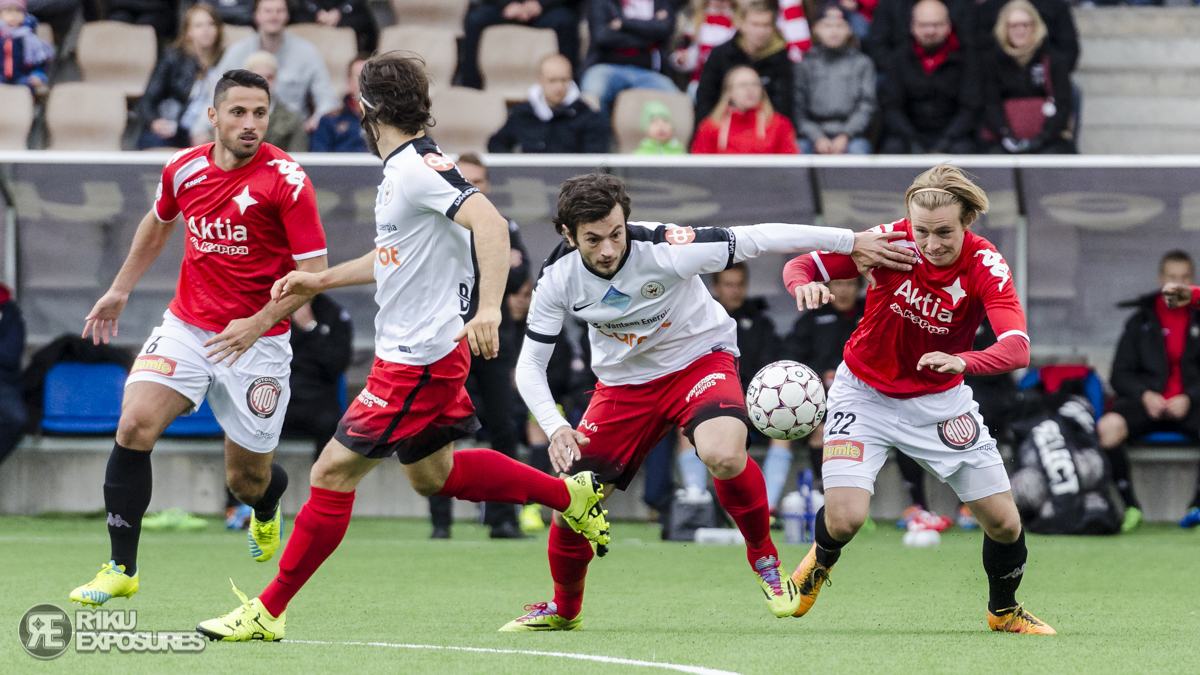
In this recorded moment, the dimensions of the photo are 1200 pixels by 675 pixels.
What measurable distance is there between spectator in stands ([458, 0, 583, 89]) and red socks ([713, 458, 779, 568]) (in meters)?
7.83

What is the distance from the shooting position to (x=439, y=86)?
41.6 feet

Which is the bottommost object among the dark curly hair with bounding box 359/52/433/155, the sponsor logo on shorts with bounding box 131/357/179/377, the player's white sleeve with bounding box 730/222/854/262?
the sponsor logo on shorts with bounding box 131/357/179/377

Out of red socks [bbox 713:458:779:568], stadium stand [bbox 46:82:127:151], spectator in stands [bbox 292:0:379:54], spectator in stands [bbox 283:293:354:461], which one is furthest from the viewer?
spectator in stands [bbox 292:0:379:54]

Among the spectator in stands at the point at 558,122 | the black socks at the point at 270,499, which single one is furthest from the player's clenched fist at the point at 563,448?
the spectator in stands at the point at 558,122

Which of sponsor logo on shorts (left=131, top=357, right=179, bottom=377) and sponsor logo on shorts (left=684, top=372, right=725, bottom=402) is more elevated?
sponsor logo on shorts (left=131, top=357, right=179, bottom=377)

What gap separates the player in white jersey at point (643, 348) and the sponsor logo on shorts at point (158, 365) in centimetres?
142

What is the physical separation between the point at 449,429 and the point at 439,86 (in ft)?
26.7

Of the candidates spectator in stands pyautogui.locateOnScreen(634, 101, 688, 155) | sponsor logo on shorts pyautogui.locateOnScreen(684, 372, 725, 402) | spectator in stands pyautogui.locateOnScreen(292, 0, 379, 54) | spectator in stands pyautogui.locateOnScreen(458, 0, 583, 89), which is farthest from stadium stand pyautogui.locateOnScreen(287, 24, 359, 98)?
sponsor logo on shorts pyautogui.locateOnScreen(684, 372, 725, 402)

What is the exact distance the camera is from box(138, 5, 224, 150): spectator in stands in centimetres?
1162

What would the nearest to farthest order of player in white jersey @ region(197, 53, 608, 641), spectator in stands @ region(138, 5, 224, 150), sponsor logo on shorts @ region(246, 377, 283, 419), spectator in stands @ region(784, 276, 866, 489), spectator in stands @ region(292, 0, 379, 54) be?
player in white jersey @ region(197, 53, 608, 641) → sponsor logo on shorts @ region(246, 377, 283, 419) → spectator in stands @ region(784, 276, 866, 489) → spectator in stands @ region(138, 5, 224, 150) → spectator in stands @ region(292, 0, 379, 54)

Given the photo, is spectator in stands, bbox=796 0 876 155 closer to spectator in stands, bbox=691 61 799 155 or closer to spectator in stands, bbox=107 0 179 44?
spectator in stands, bbox=691 61 799 155

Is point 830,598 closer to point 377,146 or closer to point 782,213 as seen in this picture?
point 377,146

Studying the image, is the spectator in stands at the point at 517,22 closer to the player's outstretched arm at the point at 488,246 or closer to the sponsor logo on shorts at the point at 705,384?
the sponsor logo on shorts at the point at 705,384

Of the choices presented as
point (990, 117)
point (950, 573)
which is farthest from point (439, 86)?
point (950, 573)
